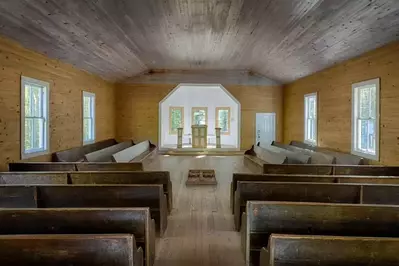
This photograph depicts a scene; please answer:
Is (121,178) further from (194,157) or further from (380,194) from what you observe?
(194,157)

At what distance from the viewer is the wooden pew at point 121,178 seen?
13.5 feet

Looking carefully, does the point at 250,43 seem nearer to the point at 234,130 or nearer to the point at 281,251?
the point at 281,251

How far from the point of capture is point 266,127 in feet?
40.7

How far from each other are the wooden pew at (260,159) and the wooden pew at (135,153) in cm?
280

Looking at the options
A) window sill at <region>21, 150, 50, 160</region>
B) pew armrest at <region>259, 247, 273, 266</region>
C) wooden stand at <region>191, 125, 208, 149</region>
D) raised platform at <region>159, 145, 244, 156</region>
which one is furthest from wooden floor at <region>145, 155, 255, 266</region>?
wooden stand at <region>191, 125, 208, 149</region>

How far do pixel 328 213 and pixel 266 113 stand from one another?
1002 cm

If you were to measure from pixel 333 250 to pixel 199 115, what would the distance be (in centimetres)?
1597

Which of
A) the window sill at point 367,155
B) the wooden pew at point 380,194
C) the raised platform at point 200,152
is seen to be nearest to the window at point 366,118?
the window sill at point 367,155

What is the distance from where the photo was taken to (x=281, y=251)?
204cm

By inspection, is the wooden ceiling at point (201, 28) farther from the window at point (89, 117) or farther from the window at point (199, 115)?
the window at point (199, 115)

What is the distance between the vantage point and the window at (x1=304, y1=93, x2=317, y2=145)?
9227 mm

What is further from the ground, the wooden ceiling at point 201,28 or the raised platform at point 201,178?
the wooden ceiling at point 201,28

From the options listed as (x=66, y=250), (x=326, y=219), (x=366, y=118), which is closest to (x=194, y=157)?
(x=366, y=118)

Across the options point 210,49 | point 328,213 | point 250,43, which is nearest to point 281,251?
point 328,213
